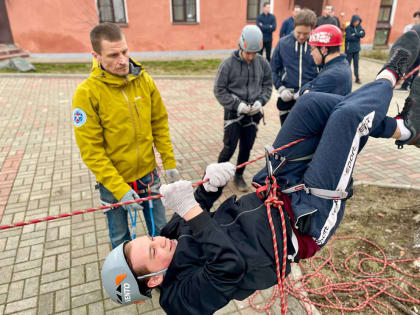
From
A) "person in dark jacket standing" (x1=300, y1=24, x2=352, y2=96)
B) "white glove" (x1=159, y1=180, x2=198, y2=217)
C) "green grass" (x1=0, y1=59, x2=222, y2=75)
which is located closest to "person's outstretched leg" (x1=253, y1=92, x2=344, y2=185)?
"white glove" (x1=159, y1=180, x2=198, y2=217)

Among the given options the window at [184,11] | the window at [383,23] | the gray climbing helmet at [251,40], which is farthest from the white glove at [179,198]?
the window at [383,23]

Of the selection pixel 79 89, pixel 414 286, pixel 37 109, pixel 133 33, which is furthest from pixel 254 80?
pixel 133 33

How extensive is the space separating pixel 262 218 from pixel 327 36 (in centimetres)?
257

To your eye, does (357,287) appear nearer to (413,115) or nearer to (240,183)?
(413,115)

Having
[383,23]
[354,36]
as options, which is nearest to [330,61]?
[354,36]

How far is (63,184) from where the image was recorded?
4.93 m

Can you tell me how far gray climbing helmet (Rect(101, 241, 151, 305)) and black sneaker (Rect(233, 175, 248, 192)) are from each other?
290cm

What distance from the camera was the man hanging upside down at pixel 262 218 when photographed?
179 cm

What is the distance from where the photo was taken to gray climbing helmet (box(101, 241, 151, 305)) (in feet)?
6.34

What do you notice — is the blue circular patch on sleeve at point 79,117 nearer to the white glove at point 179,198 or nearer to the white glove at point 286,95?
the white glove at point 179,198

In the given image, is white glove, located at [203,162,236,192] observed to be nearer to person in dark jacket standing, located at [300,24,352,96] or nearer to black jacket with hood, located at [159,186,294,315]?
black jacket with hood, located at [159,186,294,315]

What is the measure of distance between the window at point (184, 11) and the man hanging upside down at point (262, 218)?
15071 millimetres

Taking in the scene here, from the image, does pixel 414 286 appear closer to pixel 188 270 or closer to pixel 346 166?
pixel 346 166

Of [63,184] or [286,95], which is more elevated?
[286,95]
